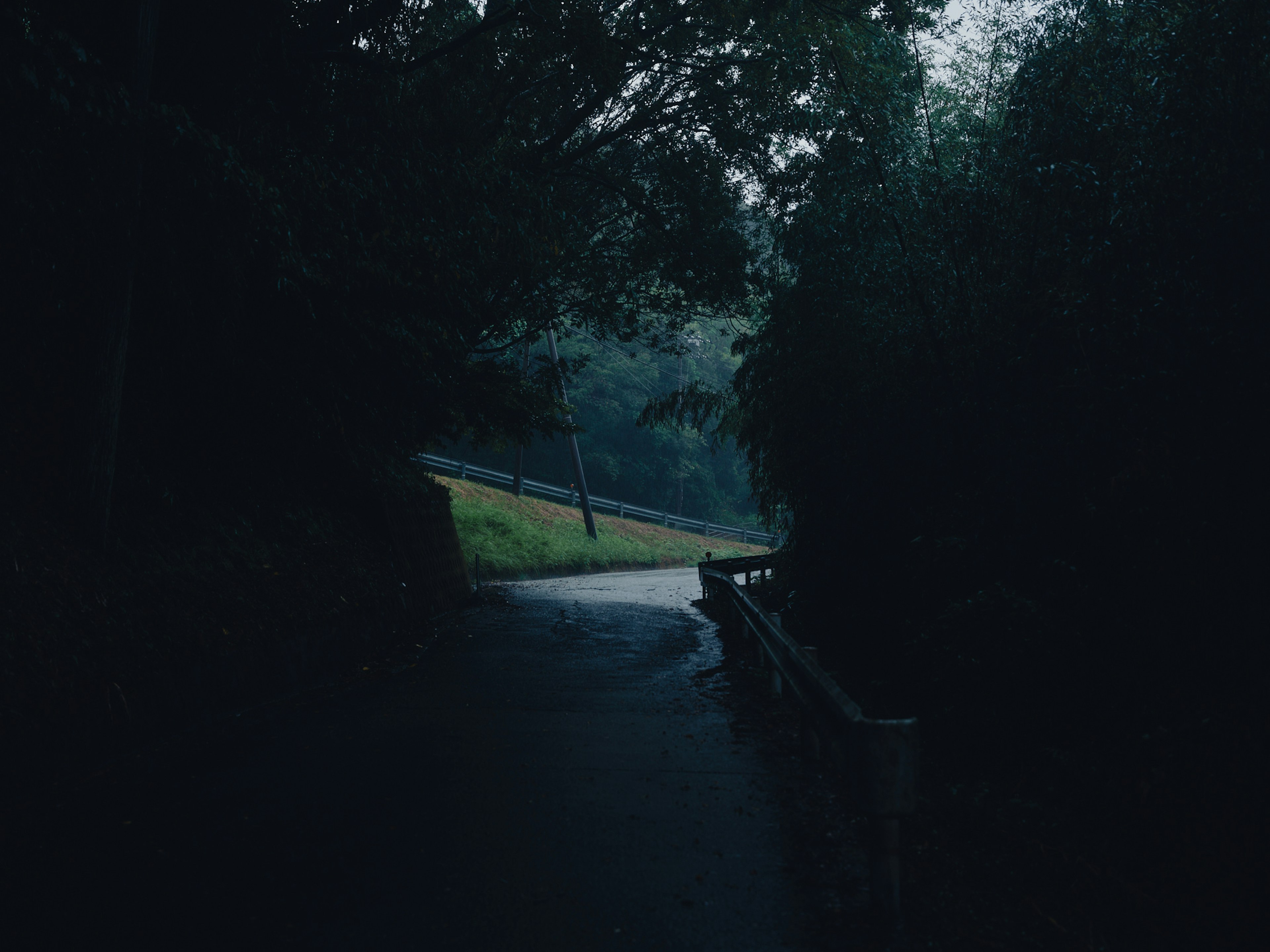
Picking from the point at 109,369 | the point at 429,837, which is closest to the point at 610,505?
the point at 109,369

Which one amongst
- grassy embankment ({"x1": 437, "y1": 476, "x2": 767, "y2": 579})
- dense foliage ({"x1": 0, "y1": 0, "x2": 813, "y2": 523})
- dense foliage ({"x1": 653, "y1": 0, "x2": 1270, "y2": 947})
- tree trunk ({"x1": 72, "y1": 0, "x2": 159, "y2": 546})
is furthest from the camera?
grassy embankment ({"x1": 437, "y1": 476, "x2": 767, "y2": 579})

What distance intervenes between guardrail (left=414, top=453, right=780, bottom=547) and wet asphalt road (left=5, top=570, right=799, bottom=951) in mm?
24610

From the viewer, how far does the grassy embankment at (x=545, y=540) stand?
3150cm

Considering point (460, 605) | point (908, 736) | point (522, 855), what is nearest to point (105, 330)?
point (522, 855)

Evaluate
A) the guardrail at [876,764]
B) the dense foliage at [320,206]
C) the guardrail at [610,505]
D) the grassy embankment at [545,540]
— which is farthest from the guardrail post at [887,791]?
the guardrail at [610,505]

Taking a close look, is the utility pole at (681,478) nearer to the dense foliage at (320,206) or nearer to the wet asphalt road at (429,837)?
the dense foliage at (320,206)

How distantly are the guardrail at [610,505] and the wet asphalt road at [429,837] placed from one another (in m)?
24.6

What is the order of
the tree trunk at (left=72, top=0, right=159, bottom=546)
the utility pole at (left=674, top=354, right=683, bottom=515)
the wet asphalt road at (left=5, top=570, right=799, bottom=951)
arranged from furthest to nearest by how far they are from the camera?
1. the utility pole at (left=674, top=354, right=683, bottom=515)
2. the tree trunk at (left=72, top=0, right=159, bottom=546)
3. the wet asphalt road at (left=5, top=570, right=799, bottom=951)

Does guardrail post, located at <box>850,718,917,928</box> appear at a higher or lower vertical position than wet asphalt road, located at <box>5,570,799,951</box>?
higher

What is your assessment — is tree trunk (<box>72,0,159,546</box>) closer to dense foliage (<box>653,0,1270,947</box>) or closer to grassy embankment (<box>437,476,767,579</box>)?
dense foliage (<box>653,0,1270,947</box>)

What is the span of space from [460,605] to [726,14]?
39.6 feet

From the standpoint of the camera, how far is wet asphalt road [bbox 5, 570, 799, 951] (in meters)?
4.00

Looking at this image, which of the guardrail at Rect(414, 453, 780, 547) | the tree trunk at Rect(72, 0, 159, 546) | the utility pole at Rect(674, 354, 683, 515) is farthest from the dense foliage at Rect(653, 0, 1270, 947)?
the utility pole at Rect(674, 354, 683, 515)

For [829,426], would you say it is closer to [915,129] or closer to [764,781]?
[915,129]
